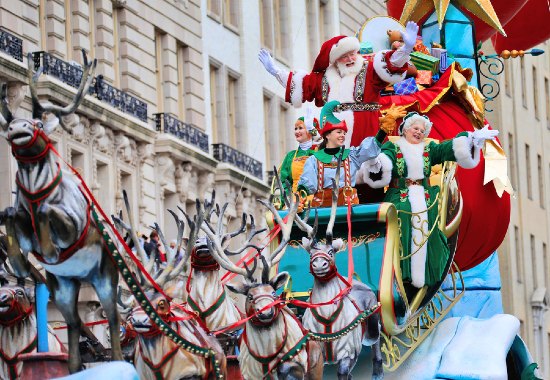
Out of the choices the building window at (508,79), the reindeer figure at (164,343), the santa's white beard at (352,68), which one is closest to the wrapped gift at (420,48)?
the santa's white beard at (352,68)

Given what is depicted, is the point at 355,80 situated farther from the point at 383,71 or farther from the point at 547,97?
the point at 547,97

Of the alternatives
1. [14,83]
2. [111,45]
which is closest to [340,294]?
[14,83]

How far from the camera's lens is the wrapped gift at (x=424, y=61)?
19766 mm

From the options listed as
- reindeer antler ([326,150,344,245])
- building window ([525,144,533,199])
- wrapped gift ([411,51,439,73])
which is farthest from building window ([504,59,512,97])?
reindeer antler ([326,150,344,245])

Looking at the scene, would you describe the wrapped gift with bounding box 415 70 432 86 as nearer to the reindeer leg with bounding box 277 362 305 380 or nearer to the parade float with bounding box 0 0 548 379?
the parade float with bounding box 0 0 548 379

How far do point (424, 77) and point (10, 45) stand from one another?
16446mm

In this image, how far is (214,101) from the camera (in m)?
46.0

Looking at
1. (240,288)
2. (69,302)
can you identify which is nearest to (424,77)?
(240,288)

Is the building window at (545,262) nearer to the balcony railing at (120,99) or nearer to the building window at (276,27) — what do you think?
the building window at (276,27)

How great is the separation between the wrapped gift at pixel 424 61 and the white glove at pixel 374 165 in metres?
2.07

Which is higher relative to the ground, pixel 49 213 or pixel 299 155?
pixel 299 155

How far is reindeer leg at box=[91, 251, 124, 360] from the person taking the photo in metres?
13.1

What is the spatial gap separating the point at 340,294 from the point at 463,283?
2.82m

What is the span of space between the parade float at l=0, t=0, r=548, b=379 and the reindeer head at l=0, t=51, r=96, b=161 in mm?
11
